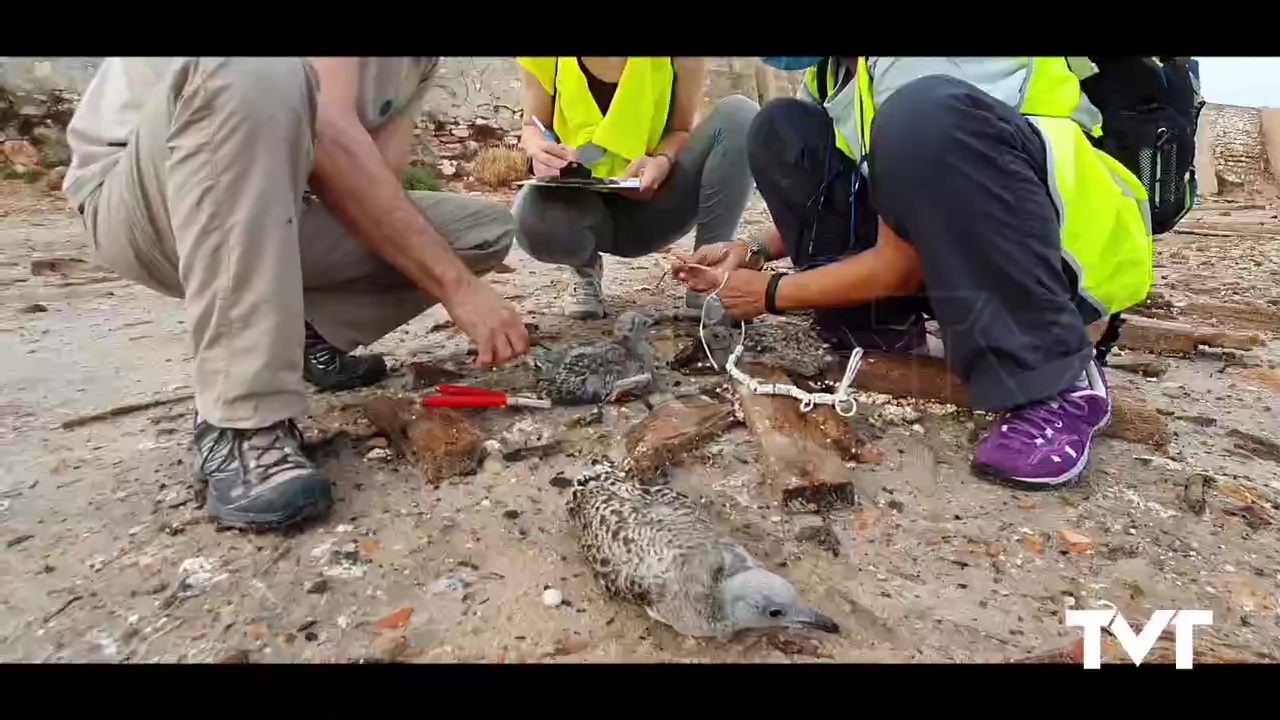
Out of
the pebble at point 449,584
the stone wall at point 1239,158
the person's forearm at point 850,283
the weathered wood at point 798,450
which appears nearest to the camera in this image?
the pebble at point 449,584

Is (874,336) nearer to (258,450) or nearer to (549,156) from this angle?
(549,156)

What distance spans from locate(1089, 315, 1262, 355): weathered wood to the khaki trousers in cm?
301

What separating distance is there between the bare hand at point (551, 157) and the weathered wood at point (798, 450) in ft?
4.00

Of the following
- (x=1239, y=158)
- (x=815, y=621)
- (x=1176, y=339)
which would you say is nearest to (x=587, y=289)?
(x=815, y=621)

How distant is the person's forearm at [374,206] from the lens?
188cm

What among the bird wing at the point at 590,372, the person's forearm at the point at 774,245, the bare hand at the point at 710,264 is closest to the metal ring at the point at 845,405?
the bare hand at the point at 710,264

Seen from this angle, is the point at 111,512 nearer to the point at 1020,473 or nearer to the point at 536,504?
the point at 536,504

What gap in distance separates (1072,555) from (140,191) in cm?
225

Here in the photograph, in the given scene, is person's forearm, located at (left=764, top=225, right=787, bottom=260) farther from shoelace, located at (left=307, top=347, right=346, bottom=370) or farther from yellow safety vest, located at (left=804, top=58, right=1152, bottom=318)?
shoelace, located at (left=307, top=347, right=346, bottom=370)

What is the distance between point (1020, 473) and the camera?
1.90 meters

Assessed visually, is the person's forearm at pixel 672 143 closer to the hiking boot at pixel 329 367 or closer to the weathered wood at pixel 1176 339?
the hiking boot at pixel 329 367

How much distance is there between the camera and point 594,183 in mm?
2912

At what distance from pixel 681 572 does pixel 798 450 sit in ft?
2.28

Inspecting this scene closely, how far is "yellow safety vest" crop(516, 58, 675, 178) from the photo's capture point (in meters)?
2.97
